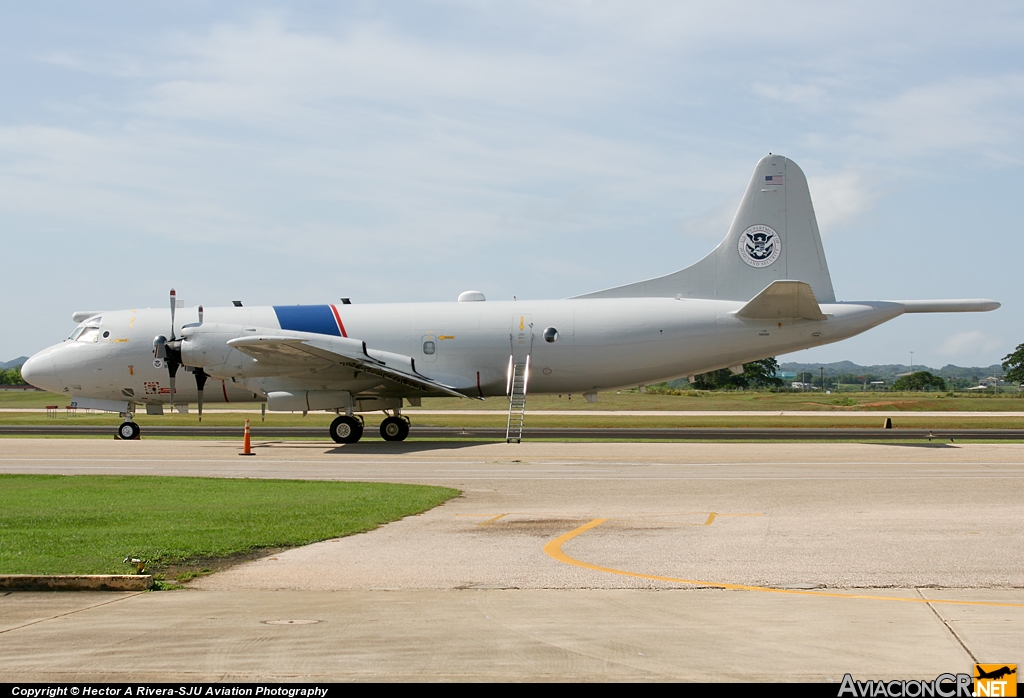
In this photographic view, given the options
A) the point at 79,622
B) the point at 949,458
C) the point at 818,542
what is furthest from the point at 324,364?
the point at 79,622

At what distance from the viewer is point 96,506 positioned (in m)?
15.2

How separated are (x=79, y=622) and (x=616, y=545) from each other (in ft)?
21.7

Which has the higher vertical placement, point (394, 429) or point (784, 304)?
point (784, 304)

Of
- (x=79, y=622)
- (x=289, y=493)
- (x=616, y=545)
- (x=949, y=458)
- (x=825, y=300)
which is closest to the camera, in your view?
(x=79, y=622)

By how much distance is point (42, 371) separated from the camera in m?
32.8

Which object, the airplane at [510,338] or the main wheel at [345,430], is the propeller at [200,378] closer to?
the airplane at [510,338]

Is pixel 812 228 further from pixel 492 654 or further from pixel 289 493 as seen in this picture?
pixel 492 654

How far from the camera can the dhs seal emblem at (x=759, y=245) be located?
29578mm

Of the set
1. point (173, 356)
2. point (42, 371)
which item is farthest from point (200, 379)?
point (42, 371)

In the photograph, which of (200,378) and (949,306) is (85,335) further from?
(949,306)

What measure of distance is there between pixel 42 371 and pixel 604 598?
29896 millimetres

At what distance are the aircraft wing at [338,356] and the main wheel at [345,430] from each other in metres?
1.81

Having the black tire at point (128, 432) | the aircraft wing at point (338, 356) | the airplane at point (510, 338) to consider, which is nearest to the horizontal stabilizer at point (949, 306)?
the airplane at point (510, 338)

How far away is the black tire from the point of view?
32406 mm
